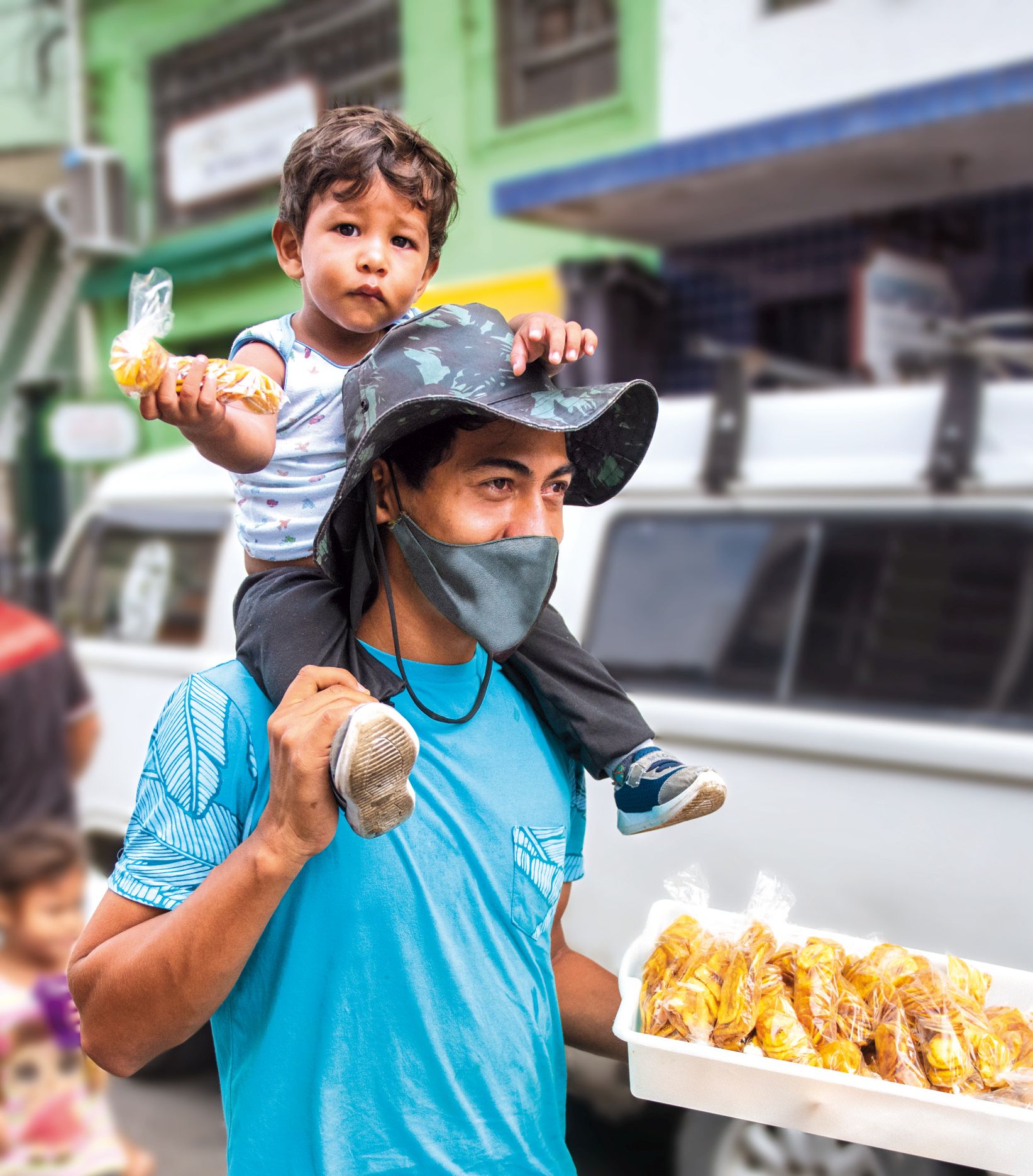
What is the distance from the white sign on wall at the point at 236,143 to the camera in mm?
9609

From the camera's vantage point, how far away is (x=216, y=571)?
4.41 m

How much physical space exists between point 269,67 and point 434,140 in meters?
5.36

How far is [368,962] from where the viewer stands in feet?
4.13

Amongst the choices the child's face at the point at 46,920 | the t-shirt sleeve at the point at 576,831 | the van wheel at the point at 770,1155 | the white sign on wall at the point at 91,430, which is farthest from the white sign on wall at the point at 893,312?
the white sign on wall at the point at 91,430

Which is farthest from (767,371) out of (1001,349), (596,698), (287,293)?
(287,293)

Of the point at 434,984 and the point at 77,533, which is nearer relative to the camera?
the point at 434,984

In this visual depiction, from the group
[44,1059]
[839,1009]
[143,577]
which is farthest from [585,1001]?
[143,577]

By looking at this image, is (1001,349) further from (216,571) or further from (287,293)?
(287,293)

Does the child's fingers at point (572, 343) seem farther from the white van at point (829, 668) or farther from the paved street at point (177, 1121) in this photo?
the paved street at point (177, 1121)

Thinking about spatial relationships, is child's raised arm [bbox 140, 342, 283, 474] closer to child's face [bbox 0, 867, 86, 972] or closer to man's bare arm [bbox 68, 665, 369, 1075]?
man's bare arm [bbox 68, 665, 369, 1075]

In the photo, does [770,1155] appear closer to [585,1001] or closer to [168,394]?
[585,1001]

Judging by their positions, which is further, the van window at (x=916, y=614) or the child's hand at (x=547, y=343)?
the van window at (x=916, y=614)

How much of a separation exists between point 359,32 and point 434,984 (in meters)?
9.89

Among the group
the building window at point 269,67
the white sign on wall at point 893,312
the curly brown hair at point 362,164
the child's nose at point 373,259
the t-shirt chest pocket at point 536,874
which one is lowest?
the t-shirt chest pocket at point 536,874
